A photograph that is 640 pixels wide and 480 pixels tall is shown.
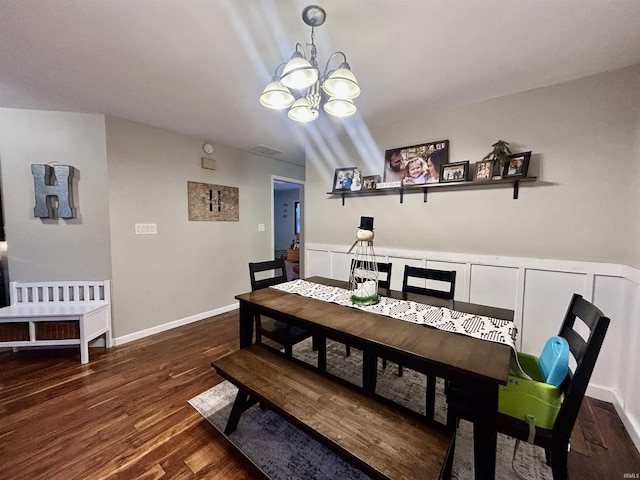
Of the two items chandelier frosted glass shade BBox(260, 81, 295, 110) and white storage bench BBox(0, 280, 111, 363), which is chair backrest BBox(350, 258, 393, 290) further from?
white storage bench BBox(0, 280, 111, 363)

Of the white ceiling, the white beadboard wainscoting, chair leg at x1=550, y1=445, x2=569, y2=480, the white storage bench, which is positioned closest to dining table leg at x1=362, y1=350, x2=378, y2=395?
chair leg at x1=550, y1=445, x2=569, y2=480

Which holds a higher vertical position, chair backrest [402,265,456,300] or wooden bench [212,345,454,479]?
chair backrest [402,265,456,300]

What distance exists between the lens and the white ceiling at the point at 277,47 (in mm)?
1361

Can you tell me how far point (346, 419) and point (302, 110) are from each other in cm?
171

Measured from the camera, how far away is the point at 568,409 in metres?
1.05

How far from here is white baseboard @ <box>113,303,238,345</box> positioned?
2.85 metres

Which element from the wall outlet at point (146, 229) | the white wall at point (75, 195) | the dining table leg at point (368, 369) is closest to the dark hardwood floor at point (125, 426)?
the dining table leg at point (368, 369)

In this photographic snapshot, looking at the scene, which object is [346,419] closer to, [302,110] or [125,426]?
[125,426]

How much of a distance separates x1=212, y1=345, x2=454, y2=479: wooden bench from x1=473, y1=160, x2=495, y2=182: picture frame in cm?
199

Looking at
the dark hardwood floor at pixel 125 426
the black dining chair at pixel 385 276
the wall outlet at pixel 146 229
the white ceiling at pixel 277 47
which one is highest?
the white ceiling at pixel 277 47

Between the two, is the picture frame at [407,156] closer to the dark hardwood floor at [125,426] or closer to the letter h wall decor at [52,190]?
the dark hardwood floor at [125,426]

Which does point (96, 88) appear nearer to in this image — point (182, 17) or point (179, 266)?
point (182, 17)

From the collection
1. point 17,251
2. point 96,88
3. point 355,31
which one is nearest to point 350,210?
point 355,31

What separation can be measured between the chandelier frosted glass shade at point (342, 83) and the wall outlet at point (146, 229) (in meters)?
2.61
